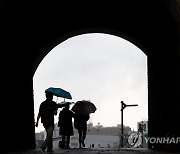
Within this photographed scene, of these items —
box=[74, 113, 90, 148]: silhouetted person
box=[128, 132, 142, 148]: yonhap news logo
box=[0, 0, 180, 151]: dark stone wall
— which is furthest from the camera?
box=[128, 132, 142, 148]: yonhap news logo

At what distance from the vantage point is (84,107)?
1526 centimetres

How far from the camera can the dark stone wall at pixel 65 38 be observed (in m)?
11.0

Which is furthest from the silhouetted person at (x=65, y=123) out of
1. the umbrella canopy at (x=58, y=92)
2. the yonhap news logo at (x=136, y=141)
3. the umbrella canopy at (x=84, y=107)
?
the yonhap news logo at (x=136, y=141)

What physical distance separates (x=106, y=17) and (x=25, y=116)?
3987mm

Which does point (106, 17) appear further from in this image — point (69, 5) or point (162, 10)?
point (162, 10)

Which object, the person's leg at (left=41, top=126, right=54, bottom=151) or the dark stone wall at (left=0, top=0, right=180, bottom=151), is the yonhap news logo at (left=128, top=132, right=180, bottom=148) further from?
the person's leg at (left=41, top=126, right=54, bottom=151)

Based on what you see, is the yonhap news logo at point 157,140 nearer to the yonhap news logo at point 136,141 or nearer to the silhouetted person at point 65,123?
the yonhap news logo at point 136,141

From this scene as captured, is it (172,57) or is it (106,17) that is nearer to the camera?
(172,57)

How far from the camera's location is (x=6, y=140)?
1114cm

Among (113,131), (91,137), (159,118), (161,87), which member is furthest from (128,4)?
(113,131)

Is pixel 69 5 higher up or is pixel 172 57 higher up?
pixel 69 5

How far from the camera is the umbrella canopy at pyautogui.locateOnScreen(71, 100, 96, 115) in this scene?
14870 mm

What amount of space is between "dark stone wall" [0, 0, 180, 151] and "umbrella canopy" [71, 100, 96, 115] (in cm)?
211

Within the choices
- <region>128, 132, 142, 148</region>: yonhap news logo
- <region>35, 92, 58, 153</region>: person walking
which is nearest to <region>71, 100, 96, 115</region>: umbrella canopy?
<region>35, 92, 58, 153</region>: person walking
